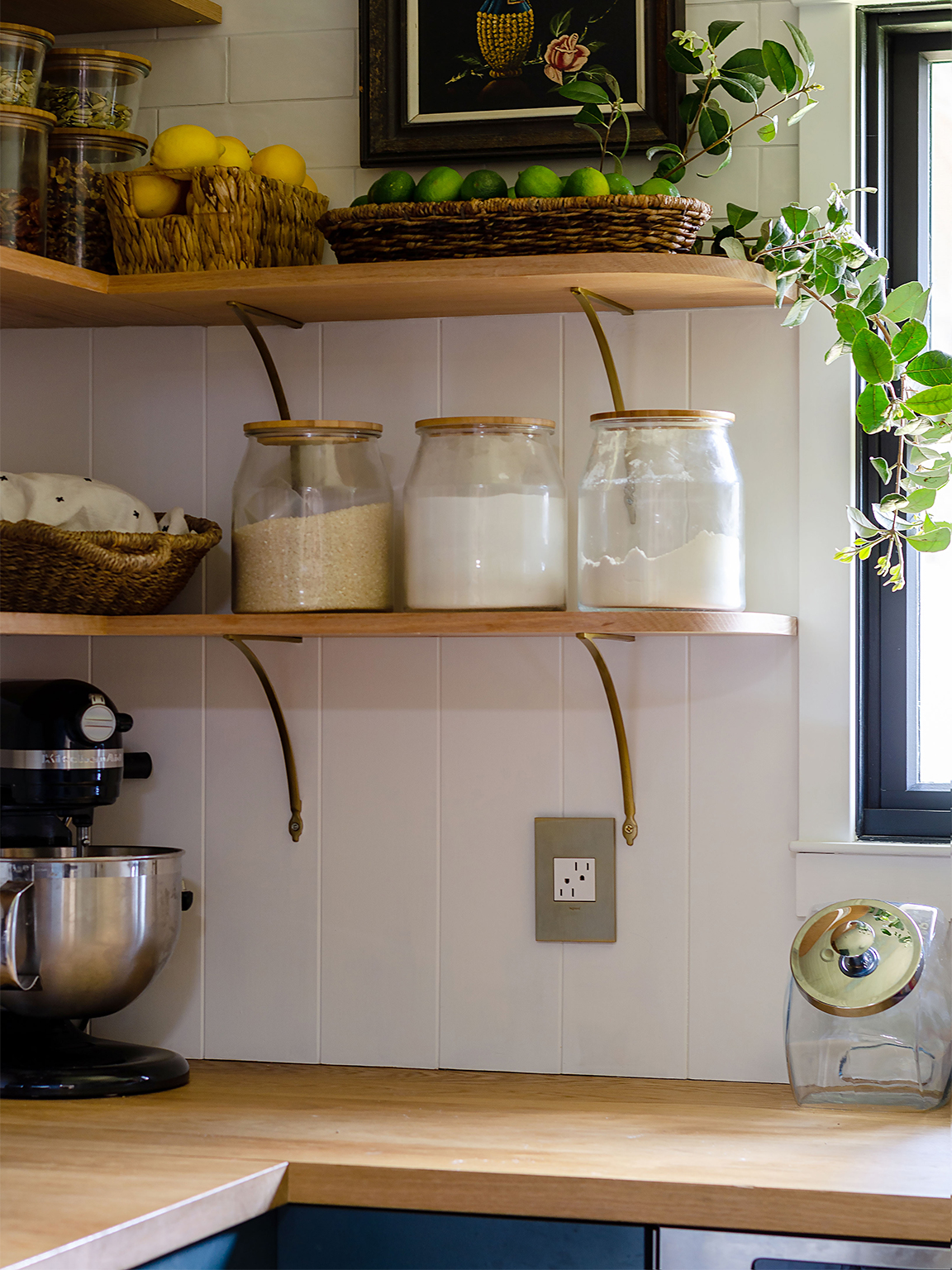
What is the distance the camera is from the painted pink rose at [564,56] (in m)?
1.68

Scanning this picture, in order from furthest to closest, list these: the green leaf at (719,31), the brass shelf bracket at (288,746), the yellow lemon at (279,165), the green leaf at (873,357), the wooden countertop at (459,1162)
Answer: the brass shelf bracket at (288,746)
the yellow lemon at (279,165)
the green leaf at (719,31)
the green leaf at (873,357)
the wooden countertop at (459,1162)

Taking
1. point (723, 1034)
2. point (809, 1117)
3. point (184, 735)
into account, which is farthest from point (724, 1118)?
point (184, 735)

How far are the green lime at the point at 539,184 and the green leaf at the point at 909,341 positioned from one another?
392mm

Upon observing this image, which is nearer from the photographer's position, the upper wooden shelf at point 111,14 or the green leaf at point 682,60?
the green leaf at point 682,60

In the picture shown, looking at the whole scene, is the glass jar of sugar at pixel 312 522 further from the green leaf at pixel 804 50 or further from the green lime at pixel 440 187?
the green leaf at pixel 804 50

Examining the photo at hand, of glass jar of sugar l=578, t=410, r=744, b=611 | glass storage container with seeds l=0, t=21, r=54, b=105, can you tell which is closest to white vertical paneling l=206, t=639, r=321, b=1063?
glass jar of sugar l=578, t=410, r=744, b=611

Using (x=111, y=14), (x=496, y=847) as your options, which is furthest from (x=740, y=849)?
(x=111, y=14)

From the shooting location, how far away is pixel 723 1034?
1.67m

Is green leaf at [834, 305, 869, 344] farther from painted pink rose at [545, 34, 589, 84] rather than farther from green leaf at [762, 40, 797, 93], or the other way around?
painted pink rose at [545, 34, 589, 84]

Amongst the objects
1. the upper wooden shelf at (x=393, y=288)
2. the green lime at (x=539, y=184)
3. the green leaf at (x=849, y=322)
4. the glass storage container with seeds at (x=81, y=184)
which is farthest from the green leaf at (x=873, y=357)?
the glass storage container with seeds at (x=81, y=184)

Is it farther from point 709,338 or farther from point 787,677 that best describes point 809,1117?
point 709,338

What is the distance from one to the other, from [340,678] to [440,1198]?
0.68 metres

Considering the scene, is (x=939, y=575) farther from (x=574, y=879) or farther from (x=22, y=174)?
(x=22, y=174)

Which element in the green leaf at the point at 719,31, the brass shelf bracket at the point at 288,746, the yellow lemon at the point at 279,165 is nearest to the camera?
the green leaf at the point at 719,31
